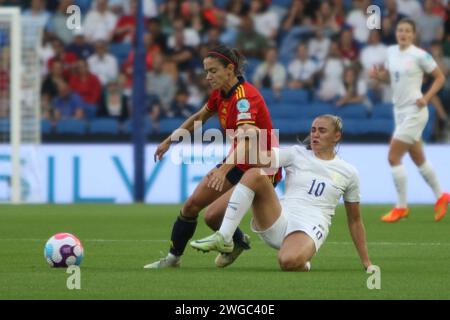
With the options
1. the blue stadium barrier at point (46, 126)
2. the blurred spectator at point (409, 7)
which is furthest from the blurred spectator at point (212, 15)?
the blue stadium barrier at point (46, 126)

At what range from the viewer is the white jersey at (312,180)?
9.09 metres

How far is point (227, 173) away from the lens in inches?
368

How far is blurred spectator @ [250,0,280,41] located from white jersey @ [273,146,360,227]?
1210 cm

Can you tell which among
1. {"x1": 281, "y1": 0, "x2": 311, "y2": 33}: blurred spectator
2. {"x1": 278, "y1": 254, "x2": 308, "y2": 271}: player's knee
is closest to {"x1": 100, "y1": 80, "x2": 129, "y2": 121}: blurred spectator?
{"x1": 281, "y1": 0, "x2": 311, "y2": 33}: blurred spectator

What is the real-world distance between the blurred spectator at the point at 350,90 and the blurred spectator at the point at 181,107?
233 centimetres

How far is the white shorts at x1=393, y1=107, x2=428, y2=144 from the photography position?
14336mm

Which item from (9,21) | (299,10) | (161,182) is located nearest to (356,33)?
(299,10)

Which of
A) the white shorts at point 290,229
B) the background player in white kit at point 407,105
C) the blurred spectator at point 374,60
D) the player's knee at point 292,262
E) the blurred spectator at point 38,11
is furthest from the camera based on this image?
the blurred spectator at point 38,11

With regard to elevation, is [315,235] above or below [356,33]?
below

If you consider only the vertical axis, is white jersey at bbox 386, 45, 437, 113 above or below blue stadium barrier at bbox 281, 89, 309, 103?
above

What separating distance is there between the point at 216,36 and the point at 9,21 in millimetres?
3716

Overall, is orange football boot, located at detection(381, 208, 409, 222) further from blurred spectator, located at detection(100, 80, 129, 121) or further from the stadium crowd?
blurred spectator, located at detection(100, 80, 129, 121)

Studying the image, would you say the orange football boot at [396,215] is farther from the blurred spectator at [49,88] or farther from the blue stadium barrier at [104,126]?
the blurred spectator at [49,88]
